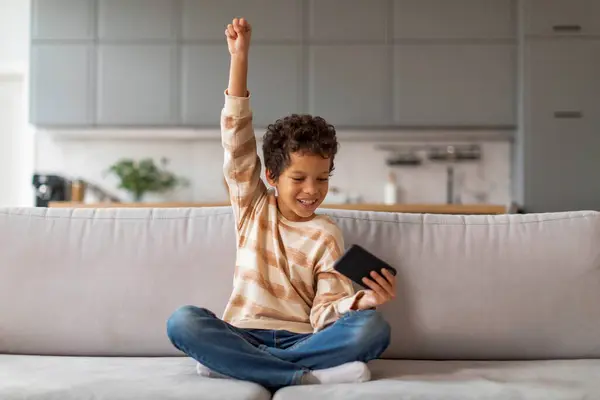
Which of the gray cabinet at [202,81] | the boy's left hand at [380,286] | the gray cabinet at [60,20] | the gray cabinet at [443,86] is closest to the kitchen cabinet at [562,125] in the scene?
the gray cabinet at [443,86]

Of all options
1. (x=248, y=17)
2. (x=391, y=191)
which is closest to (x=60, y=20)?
(x=248, y=17)

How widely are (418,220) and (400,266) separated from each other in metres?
0.15

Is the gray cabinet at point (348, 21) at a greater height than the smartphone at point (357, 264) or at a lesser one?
greater

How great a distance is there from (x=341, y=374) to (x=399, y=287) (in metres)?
0.42

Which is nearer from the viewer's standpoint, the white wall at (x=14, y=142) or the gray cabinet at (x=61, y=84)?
the gray cabinet at (x=61, y=84)

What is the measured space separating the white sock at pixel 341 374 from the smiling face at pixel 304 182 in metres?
0.42

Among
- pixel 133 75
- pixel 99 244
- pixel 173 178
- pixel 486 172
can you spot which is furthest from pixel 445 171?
pixel 99 244

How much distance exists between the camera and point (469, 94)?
4.98 meters

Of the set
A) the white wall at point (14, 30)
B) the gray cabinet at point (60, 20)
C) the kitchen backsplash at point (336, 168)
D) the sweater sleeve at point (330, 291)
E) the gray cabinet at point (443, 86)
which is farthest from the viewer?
the white wall at point (14, 30)

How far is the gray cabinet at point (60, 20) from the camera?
16.7ft

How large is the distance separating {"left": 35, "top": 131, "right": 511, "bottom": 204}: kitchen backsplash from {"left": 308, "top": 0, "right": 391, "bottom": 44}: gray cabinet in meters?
0.74

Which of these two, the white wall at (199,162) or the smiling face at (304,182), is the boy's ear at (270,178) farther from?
the white wall at (199,162)

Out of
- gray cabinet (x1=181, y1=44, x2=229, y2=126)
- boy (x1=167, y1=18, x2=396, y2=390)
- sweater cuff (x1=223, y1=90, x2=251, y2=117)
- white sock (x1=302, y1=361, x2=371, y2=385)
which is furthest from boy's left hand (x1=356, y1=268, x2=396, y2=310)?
gray cabinet (x1=181, y1=44, x2=229, y2=126)

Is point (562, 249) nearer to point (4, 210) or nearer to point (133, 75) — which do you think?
point (4, 210)
